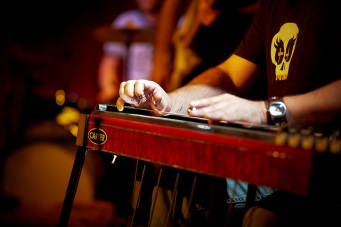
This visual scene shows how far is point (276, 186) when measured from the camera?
1108 mm

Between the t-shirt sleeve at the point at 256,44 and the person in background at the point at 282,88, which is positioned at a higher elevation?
the t-shirt sleeve at the point at 256,44

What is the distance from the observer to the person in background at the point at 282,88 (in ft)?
4.24

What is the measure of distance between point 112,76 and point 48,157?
7.80 feet

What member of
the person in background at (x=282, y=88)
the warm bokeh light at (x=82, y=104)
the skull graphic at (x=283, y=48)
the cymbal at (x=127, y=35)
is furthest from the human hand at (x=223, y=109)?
the cymbal at (x=127, y=35)

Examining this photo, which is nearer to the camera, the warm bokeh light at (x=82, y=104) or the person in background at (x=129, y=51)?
the warm bokeh light at (x=82, y=104)

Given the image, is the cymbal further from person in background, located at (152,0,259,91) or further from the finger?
the finger

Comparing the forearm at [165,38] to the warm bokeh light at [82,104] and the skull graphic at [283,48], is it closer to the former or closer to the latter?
the warm bokeh light at [82,104]

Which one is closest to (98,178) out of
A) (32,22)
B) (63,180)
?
(63,180)

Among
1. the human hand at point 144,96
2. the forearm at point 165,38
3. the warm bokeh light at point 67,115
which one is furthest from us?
the forearm at point 165,38

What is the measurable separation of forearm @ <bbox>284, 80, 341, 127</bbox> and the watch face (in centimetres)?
3

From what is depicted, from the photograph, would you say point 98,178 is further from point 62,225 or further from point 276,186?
point 276,186

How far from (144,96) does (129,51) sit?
4.21 meters

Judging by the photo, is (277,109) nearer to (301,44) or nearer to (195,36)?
(301,44)

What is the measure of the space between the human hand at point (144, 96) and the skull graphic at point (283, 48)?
669 mm
